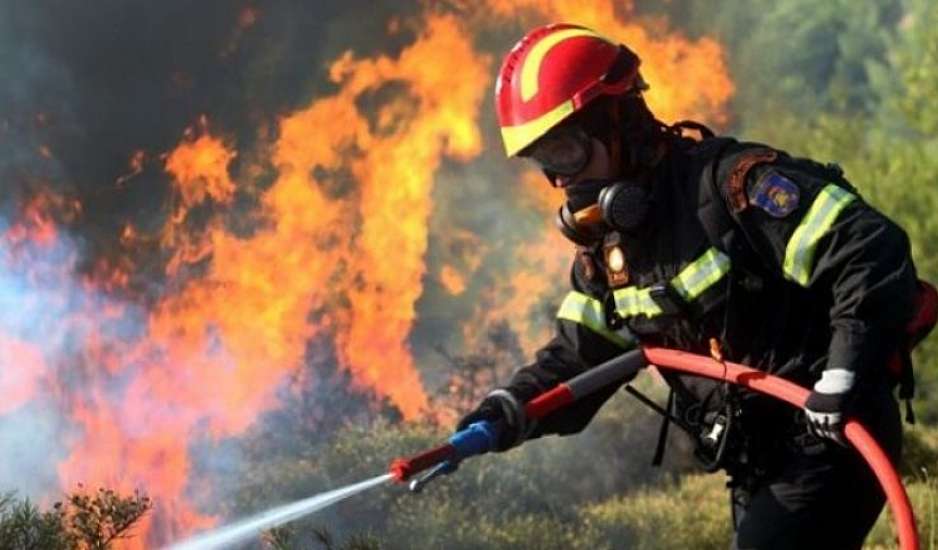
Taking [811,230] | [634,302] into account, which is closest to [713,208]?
[811,230]

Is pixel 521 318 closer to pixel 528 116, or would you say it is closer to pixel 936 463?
pixel 936 463

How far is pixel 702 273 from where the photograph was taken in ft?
11.1

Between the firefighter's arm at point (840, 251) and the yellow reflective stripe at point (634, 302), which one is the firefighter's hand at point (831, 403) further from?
the yellow reflective stripe at point (634, 302)

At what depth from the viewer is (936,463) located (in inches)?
374

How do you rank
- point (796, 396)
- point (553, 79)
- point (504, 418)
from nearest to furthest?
point (796, 396) → point (553, 79) → point (504, 418)

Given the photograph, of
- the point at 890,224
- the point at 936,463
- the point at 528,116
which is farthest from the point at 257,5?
the point at 890,224

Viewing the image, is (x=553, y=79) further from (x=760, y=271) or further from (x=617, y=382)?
(x=617, y=382)

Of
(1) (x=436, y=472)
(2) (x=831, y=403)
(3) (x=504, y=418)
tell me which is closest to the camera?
(2) (x=831, y=403)

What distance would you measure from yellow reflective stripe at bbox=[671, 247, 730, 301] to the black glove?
2.08 ft

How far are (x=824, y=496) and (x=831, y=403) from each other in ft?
1.31

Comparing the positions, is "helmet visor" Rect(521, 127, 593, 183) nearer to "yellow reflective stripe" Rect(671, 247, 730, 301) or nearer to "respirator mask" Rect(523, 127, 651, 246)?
"respirator mask" Rect(523, 127, 651, 246)

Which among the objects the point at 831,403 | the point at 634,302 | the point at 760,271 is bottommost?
the point at 831,403

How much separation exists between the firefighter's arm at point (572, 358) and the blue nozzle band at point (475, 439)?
0.18 metres

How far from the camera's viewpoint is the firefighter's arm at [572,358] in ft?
12.8
